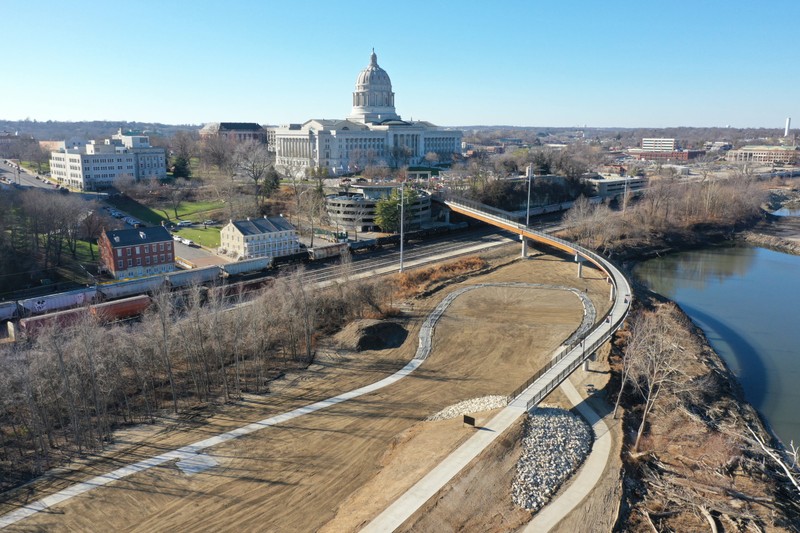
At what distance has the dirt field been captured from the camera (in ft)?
60.5

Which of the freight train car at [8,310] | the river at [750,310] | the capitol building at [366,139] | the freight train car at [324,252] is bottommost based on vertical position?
the river at [750,310]

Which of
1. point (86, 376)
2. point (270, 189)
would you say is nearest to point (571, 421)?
point (86, 376)

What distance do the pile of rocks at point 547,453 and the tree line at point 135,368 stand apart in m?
13.4

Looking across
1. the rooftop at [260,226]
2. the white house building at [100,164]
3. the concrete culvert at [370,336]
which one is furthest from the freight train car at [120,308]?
the white house building at [100,164]

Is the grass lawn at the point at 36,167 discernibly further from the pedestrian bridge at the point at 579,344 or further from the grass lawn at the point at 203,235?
the pedestrian bridge at the point at 579,344

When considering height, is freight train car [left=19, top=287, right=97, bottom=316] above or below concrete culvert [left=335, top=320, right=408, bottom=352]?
above

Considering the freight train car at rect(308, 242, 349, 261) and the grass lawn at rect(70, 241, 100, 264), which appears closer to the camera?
the grass lawn at rect(70, 241, 100, 264)

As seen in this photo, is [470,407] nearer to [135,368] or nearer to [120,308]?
[135,368]

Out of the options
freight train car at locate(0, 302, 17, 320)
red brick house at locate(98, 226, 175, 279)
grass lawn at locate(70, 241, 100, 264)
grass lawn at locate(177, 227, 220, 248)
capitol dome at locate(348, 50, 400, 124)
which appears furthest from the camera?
capitol dome at locate(348, 50, 400, 124)

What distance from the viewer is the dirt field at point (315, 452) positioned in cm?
1844

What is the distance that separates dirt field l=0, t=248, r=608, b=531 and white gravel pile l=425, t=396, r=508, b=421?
70cm

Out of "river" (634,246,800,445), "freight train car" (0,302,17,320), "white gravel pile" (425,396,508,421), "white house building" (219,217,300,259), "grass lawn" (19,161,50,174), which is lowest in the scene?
"river" (634,246,800,445)

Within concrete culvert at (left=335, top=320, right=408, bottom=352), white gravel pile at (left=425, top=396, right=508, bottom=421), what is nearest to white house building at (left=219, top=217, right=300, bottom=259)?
concrete culvert at (left=335, top=320, right=408, bottom=352)

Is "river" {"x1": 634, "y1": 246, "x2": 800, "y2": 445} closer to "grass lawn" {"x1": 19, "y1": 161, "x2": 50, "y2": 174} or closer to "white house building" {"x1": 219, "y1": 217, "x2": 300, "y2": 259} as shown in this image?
"white house building" {"x1": 219, "y1": 217, "x2": 300, "y2": 259}
